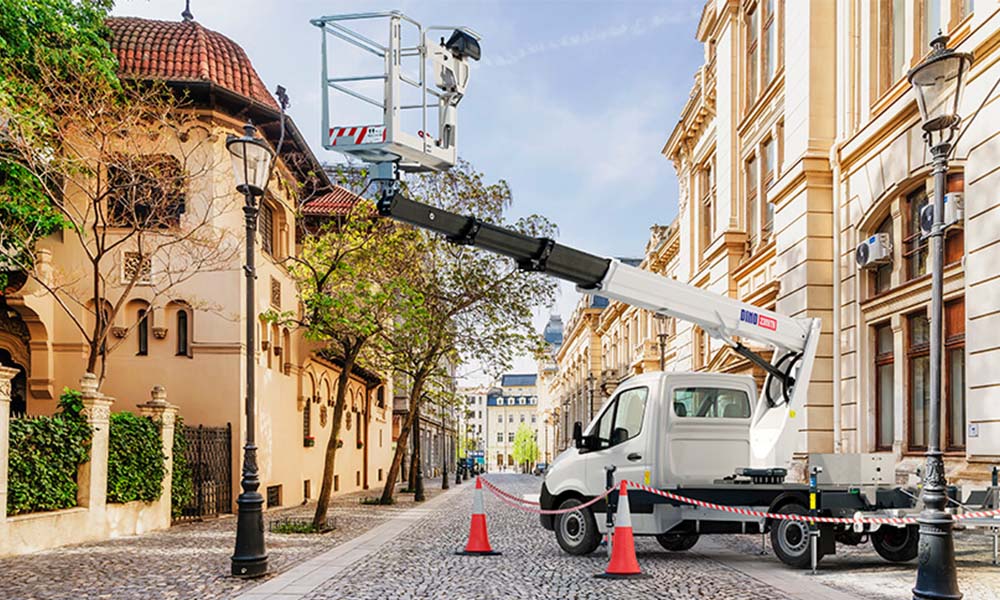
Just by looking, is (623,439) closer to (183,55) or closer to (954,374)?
(954,374)

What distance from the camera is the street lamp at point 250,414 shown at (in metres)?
11.2

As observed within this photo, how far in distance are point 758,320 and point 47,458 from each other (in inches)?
423

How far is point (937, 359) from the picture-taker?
28.7 feet

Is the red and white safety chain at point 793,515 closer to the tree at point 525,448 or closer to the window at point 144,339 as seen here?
the window at point 144,339

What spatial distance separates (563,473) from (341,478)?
24207mm

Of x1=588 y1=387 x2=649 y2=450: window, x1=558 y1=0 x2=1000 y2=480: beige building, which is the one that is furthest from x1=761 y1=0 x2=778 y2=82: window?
x1=588 y1=387 x2=649 y2=450: window

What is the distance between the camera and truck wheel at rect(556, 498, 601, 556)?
1345 cm

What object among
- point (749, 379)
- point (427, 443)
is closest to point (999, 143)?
point (749, 379)

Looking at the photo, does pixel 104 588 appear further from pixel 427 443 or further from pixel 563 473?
pixel 427 443

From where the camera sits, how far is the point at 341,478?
37.0 meters

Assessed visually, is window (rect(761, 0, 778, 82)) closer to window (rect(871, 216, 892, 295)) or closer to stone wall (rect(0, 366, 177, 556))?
window (rect(871, 216, 892, 295))

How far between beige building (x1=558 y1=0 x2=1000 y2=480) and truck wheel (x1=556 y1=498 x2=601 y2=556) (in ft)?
10.3

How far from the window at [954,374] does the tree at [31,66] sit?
15.6 meters

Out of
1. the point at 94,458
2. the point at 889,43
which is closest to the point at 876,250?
the point at 889,43
